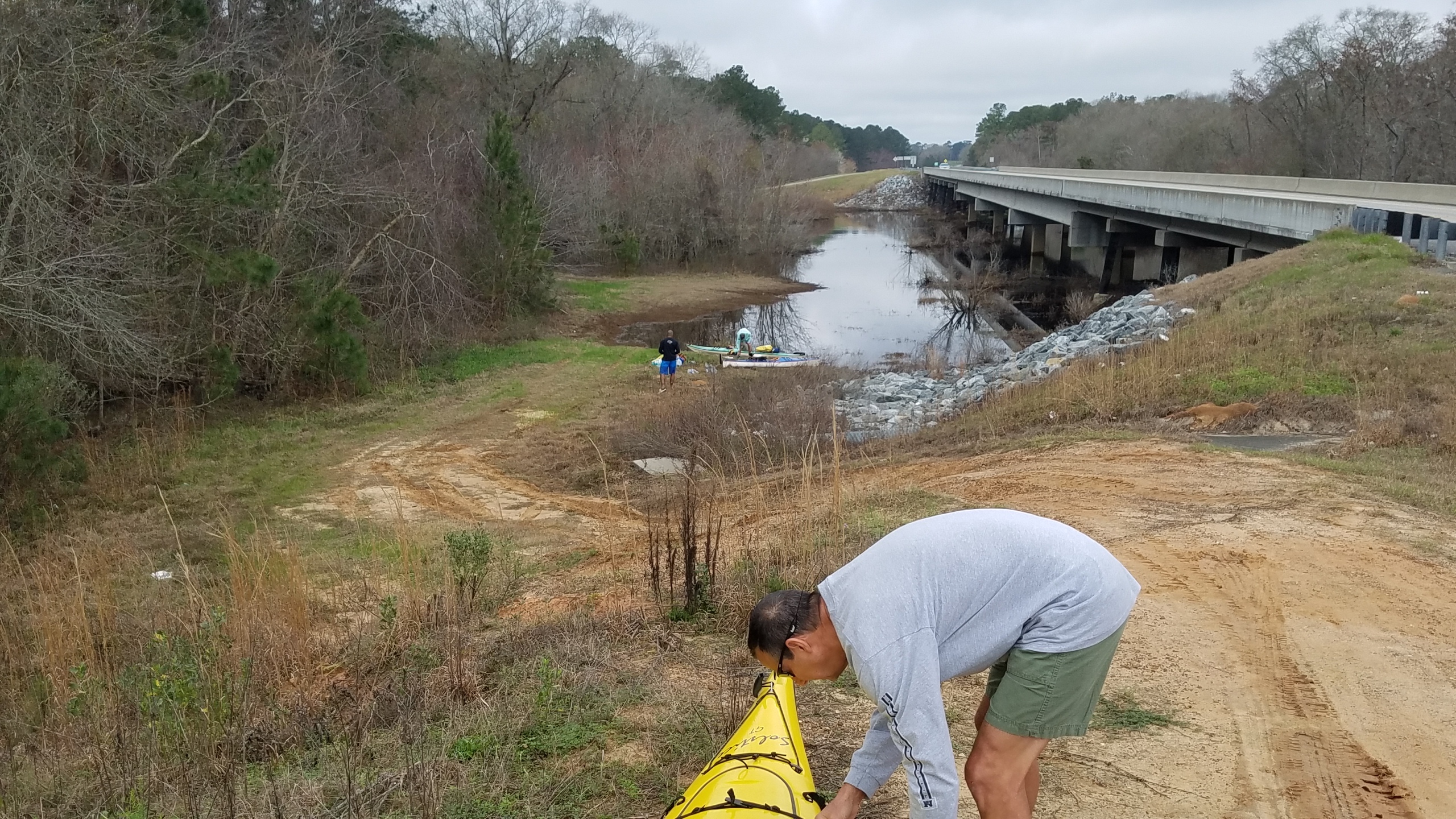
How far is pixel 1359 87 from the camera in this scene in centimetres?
4147

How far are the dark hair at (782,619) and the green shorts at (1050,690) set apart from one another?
0.59 metres

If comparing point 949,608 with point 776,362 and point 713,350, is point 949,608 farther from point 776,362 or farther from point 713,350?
point 713,350

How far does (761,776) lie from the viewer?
3480mm

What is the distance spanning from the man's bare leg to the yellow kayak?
2.03ft

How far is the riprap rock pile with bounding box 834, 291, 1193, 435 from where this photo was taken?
16.0 metres

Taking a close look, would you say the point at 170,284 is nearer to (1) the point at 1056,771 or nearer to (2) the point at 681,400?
(2) the point at 681,400

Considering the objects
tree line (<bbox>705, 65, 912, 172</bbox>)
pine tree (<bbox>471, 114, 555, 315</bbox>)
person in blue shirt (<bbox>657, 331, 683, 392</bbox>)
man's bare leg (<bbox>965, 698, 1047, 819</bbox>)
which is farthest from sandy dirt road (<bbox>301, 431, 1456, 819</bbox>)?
tree line (<bbox>705, 65, 912, 172</bbox>)

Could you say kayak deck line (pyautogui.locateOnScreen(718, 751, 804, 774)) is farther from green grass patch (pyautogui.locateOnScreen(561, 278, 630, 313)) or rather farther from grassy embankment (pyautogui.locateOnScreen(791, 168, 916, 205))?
grassy embankment (pyautogui.locateOnScreen(791, 168, 916, 205))

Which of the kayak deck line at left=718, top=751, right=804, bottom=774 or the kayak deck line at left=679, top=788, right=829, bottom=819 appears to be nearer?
the kayak deck line at left=679, top=788, right=829, bottom=819

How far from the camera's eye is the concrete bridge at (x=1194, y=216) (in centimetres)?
2077

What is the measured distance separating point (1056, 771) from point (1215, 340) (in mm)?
12474

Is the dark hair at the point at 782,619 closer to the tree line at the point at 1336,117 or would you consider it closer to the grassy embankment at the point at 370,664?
the grassy embankment at the point at 370,664

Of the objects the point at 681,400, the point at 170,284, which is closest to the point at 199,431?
the point at 170,284

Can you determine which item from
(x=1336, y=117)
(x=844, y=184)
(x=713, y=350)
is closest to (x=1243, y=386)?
(x=713, y=350)
